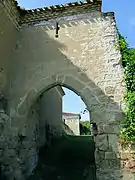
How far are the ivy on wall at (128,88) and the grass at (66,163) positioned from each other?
1.89 meters

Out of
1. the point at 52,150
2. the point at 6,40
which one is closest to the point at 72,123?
the point at 52,150

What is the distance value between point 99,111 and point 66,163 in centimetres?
251

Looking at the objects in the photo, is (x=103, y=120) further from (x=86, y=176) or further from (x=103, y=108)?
(x=86, y=176)

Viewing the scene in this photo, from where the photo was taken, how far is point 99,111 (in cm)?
620

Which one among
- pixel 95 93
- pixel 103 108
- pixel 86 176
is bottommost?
pixel 86 176

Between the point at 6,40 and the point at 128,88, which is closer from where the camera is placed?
the point at 128,88

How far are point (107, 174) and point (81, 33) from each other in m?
4.11

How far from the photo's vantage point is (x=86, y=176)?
6.79 metres

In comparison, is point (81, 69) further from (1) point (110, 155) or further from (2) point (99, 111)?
(1) point (110, 155)

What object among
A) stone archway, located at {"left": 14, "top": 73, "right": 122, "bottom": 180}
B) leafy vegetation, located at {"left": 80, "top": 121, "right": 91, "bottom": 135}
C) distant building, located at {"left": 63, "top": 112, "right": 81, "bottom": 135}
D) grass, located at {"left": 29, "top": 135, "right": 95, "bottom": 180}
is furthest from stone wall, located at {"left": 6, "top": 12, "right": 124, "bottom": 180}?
leafy vegetation, located at {"left": 80, "top": 121, "right": 91, "bottom": 135}

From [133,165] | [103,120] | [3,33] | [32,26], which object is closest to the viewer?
[133,165]

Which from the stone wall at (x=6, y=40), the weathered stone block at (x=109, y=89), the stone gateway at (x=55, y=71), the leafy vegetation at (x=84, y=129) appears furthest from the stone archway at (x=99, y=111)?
the leafy vegetation at (x=84, y=129)

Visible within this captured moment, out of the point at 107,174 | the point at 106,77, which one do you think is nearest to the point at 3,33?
the point at 106,77

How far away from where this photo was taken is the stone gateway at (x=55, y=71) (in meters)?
6.14
